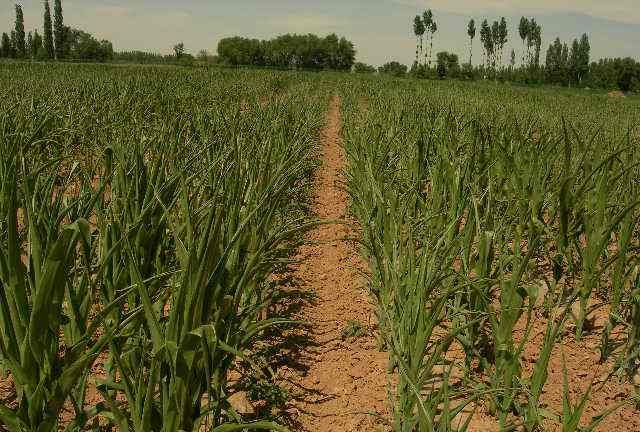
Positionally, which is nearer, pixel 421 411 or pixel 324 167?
pixel 421 411

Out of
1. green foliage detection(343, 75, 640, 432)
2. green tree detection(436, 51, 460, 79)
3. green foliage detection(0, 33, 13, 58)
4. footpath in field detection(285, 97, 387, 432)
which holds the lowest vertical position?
footpath in field detection(285, 97, 387, 432)

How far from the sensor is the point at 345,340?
2.58 meters

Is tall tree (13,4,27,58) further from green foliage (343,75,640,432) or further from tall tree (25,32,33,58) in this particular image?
green foliage (343,75,640,432)

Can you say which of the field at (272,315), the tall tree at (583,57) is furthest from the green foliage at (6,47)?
the field at (272,315)

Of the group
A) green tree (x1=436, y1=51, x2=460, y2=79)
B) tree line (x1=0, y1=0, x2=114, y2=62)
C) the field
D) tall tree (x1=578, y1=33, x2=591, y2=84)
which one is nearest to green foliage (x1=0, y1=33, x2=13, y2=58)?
tree line (x1=0, y1=0, x2=114, y2=62)

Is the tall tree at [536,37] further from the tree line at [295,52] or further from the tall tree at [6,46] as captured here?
the tall tree at [6,46]

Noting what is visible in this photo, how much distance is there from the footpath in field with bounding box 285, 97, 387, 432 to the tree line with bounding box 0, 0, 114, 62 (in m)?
64.8

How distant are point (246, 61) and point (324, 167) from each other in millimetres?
72501

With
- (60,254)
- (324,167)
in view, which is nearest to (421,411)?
(60,254)

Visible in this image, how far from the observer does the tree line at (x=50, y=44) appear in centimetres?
6169

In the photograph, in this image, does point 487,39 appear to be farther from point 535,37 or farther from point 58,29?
point 58,29

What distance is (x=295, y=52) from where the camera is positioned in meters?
77.9

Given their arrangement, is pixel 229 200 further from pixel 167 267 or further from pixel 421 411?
pixel 421 411

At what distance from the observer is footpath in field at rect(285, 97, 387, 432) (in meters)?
1.98
